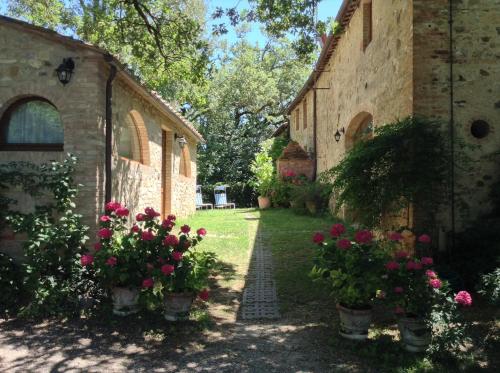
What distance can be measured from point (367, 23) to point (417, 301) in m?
7.44

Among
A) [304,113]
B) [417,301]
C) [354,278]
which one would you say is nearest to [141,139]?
[354,278]

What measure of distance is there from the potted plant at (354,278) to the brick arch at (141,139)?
5.61 m

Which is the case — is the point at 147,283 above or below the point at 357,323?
above

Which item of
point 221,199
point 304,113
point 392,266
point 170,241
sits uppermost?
point 304,113

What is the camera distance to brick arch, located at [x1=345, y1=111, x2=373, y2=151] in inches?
406

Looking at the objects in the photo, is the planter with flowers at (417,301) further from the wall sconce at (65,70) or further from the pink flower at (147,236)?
the wall sconce at (65,70)

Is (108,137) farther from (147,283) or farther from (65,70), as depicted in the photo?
(147,283)

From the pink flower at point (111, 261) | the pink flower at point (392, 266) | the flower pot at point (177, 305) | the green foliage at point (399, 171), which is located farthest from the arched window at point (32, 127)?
the pink flower at point (392, 266)

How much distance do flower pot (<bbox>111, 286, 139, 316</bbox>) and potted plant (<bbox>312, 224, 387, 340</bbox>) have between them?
7.07ft

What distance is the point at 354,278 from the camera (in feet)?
13.5

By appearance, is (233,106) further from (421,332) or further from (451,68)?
(421,332)

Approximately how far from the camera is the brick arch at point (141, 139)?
28.3 ft

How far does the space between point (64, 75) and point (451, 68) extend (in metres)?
5.70

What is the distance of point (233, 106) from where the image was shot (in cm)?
2659
